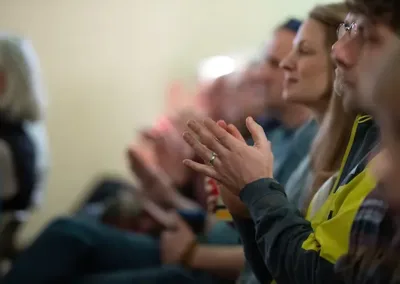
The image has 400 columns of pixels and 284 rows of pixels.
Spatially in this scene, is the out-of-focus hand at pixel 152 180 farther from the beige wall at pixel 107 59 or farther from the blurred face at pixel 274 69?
the beige wall at pixel 107 59

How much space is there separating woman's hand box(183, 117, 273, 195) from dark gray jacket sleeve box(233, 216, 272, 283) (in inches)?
3.5

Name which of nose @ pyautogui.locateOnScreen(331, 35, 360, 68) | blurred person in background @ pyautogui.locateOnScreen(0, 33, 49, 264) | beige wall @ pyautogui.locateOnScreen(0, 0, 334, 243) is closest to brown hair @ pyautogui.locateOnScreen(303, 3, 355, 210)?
nose @ pyautogui.locateOnScreen(331, 35, 360, 68)

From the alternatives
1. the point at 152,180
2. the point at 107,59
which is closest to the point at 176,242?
the point at 152,180

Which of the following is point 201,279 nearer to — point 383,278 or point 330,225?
point 330,225

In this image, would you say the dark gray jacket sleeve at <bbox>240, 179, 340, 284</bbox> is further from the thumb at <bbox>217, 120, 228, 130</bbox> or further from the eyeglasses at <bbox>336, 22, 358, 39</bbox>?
the eyeglasses at <bbox>336, 22, 358, 39</bbox>

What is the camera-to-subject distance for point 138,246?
65.1 inches

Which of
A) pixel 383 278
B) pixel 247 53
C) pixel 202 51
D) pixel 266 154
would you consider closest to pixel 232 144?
pixel 266 154

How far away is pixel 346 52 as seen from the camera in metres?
0.80

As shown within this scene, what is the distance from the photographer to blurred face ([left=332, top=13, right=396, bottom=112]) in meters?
0.67

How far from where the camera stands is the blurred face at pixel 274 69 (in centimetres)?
145

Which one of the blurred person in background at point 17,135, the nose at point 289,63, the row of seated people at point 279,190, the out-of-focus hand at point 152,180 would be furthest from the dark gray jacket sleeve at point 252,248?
the blurred person in background at point 17,135

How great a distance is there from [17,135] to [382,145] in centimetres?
176

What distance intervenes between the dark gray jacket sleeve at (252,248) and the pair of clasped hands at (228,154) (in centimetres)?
8

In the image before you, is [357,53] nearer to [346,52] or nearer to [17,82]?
[346,52]
